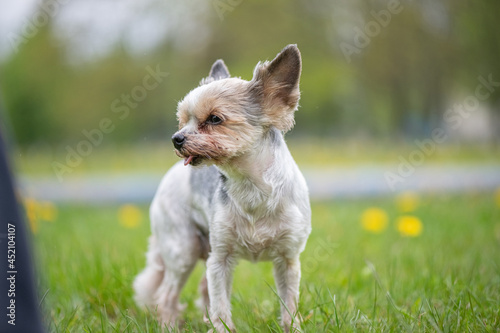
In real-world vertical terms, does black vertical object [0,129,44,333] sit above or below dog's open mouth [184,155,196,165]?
below

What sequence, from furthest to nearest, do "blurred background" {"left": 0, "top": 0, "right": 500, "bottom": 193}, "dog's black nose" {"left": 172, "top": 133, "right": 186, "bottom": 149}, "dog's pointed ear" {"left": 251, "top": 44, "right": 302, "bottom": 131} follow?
1. "blurred background" {"left": 0, "top": 0, "right": 500, "bottom": 193}
2. "dog's pointed ear" {"left": 251, "top": 44, "right": 302, "bottom": 131}
3. "dog's black nose" {"left": 172, "top": 133, "right": 186, "bottom": 149}

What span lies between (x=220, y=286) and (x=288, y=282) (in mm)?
464

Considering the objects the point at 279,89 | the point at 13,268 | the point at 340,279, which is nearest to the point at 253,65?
the point at 340,279

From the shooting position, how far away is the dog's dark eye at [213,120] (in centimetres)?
323

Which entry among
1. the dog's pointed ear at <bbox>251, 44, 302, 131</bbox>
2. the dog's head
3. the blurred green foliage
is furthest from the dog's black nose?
the blurred green foliage

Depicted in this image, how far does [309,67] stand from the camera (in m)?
19.7

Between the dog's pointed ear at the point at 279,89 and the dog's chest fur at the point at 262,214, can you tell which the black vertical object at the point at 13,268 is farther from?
the dog's pointed ear at the point at 279,89

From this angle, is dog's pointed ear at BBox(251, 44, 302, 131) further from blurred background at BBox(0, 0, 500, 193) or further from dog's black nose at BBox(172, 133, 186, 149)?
blurred background at BBox(0, 0, 500, 193)

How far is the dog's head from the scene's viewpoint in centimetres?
317

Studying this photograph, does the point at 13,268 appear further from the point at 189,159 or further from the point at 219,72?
the point at 219,72

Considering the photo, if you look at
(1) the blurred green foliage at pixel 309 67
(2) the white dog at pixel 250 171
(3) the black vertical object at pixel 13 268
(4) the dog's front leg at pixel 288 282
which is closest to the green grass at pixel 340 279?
(4) the dog's front leg at pixel 288 282

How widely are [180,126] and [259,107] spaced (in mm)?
528

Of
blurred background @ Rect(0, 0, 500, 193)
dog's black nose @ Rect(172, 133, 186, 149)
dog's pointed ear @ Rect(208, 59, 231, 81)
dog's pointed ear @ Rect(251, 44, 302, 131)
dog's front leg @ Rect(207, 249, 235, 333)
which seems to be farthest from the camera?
blurred background @ Rect(0, 0, 500, 193)

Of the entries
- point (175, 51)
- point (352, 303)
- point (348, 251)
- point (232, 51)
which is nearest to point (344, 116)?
point (232, 51)
